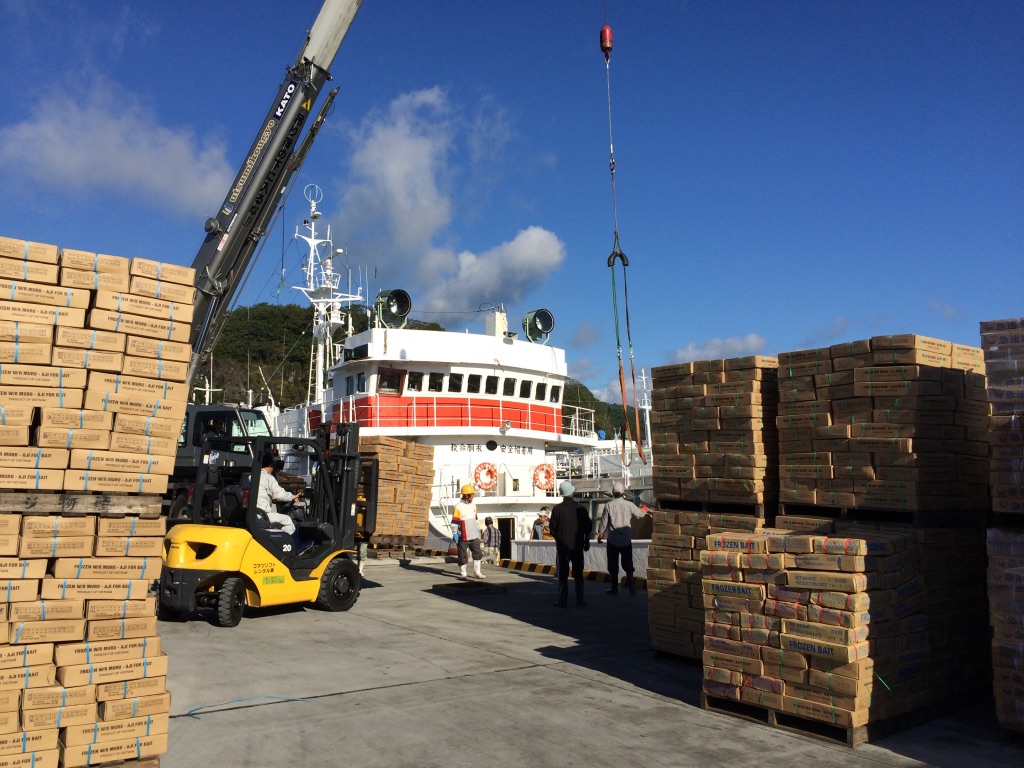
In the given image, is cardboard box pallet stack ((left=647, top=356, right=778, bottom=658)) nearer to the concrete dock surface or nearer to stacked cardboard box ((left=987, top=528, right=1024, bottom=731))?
the concrete dock surface

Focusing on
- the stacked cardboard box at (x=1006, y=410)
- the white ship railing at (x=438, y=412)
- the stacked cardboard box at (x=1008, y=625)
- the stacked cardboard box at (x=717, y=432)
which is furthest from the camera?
the white ship railing at (x=438, y=412)

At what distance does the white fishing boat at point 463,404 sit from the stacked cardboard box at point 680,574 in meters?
12.6

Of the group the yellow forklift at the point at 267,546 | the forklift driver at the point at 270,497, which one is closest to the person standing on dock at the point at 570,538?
the yellow forklift at the point at 267,546

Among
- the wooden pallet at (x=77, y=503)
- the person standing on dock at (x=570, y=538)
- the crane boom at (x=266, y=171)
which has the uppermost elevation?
the crane boom at (x=266, y=171)

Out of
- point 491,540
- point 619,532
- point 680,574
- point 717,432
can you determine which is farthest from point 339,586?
point 491,540

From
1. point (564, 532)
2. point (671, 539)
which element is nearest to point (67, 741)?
point (671, 539)

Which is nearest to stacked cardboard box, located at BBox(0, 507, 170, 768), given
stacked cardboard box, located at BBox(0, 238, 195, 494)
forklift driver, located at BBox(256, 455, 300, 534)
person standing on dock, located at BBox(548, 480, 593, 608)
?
stacked cardboard box, located at BBox(0, 238, 195, 494)

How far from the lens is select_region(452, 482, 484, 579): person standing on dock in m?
14.4

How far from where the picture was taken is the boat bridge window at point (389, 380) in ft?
70.9

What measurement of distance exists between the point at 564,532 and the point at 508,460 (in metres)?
11.1

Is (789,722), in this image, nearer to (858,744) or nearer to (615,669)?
(858,744)

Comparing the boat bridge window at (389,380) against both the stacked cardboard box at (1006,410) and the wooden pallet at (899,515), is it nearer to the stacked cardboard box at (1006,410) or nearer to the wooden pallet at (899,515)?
the wooden pallet at (899,515)

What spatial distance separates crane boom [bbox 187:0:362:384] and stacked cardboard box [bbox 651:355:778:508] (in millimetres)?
9159

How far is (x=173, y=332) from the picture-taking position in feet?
17.7
